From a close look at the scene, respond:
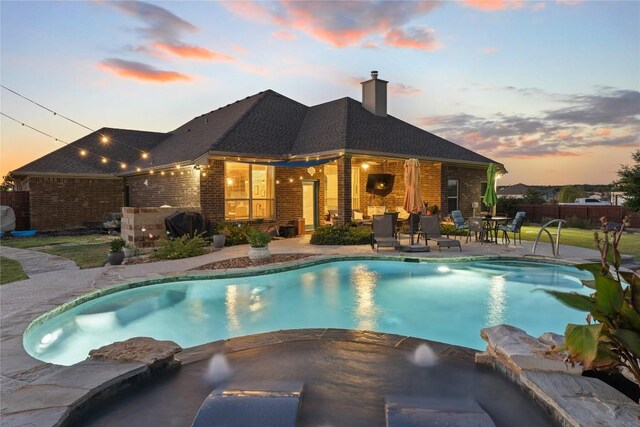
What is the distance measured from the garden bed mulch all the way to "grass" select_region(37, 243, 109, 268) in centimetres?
317

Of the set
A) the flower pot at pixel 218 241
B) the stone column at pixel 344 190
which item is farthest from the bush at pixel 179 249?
the stone column at pixel 344 190

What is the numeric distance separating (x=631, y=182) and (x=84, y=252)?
77.4 feet

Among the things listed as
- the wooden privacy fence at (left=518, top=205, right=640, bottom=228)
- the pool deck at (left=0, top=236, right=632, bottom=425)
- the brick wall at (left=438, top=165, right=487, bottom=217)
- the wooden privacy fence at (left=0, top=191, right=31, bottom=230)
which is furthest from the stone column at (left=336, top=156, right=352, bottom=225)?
the wooden privacy fence at (left=0, top=191, right=31, bottom=230)

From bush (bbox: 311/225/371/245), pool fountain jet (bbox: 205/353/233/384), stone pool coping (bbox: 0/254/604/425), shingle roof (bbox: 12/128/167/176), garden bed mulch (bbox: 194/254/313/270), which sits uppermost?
shingle roof (bbox: 12/128/167/176)

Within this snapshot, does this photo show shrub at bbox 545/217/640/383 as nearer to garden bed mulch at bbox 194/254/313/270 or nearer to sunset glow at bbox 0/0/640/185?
garden bed mulch at bbox 194/254/313/270

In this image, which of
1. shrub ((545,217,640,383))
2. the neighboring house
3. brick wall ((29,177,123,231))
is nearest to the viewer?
shrub ((545,217,640,383))

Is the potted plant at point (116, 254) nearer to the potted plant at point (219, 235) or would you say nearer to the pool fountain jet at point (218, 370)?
the potted plant at point (219, 235)

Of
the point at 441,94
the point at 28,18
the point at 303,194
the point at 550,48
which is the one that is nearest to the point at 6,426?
the point at 28,18

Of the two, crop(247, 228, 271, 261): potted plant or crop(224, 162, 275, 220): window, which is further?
crop(224, 162, 275, 220): window

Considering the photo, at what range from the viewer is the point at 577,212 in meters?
23.0

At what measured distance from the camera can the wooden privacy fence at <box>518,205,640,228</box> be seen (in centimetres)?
2024

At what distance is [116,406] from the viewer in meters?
3.16

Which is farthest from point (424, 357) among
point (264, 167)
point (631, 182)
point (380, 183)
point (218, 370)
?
point (631, 182)

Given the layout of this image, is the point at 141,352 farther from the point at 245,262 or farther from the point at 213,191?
the point at 213,191
